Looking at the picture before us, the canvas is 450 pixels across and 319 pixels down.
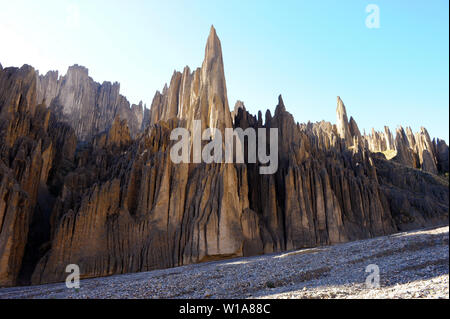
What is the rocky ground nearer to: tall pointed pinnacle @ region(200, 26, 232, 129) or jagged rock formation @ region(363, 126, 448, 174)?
tall pointed pinnacle @ region(200, 26, 232, 129)

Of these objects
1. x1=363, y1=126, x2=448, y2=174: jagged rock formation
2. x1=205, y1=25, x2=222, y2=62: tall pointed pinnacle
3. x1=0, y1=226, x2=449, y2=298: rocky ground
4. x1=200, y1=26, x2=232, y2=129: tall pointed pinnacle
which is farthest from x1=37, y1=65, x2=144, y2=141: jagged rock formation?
x1=363, y1=126, x2=448, y2=174: jagged rock formation

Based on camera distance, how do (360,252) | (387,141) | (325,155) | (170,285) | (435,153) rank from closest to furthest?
(170,285) → (360,252) → (325,155) → (435,153) → (387,141)

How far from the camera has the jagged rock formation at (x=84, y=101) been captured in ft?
213

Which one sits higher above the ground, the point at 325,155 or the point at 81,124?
the point at 81,124

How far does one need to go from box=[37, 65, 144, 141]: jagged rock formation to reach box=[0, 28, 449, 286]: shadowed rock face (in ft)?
74.4

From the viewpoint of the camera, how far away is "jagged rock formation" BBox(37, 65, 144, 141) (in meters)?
64.9

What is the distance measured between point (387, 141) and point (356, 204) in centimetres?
5963

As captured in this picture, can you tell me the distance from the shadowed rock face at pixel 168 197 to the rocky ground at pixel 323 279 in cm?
951

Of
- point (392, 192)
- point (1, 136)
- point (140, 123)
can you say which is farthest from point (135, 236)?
point (140, 123)

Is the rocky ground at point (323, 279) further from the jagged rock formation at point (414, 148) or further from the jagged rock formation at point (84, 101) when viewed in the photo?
the jagged rock formation at point (414, 148)

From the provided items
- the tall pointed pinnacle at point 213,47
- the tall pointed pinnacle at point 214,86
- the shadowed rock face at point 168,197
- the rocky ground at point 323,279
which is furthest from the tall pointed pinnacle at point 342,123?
the rocky ground at point 323,279

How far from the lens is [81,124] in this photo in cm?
6519

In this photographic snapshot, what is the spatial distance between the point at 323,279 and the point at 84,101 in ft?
221

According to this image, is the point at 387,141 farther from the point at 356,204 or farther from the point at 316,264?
the point at 316,264
